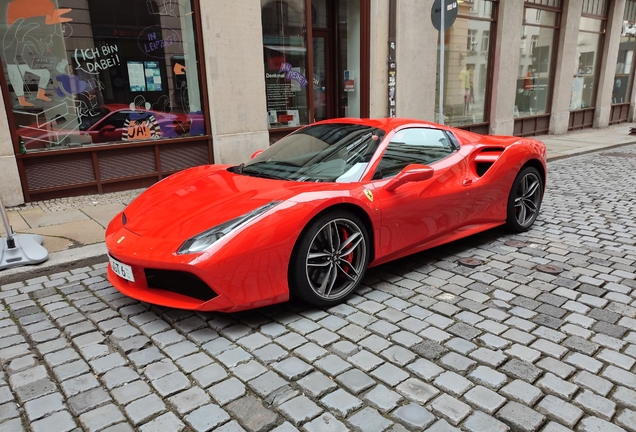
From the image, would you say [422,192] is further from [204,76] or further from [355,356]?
[204,76]

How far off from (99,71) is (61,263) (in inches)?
153

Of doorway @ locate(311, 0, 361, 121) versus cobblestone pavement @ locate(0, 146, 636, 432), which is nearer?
cobblestone pavement @ locate(0, 146, 636, 432)

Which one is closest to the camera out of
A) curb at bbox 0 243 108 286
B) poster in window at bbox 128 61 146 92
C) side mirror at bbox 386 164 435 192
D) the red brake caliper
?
the red brake caliper

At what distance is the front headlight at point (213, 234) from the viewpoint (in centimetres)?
293

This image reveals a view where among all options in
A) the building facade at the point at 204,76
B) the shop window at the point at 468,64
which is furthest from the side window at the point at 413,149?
the shop window at the point at 468,64

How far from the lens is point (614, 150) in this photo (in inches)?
475

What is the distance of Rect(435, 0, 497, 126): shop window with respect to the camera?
11.7m

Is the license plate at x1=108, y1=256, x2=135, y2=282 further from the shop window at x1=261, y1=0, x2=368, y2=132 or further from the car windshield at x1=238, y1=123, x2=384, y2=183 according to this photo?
the shop window at x1=261, y1=0, x2=368, y2=132

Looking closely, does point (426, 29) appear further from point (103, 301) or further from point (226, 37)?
point (103, 301)

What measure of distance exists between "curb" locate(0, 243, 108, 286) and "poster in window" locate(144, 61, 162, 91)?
3693mm

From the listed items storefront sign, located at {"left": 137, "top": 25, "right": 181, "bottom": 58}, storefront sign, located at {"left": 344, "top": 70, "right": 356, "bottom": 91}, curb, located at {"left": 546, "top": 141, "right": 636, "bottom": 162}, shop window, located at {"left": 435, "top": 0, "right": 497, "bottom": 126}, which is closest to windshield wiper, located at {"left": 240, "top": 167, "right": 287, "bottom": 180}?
storefront sign, located at {"left": 137, "top": 25, "right": 181, "bottom": 58}

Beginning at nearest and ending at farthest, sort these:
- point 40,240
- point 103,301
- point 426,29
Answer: point 103,301
point 40,240
point 426,29

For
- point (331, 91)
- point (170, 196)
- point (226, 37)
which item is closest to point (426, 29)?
point (331, 91)

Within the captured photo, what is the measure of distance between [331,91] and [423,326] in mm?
8246
